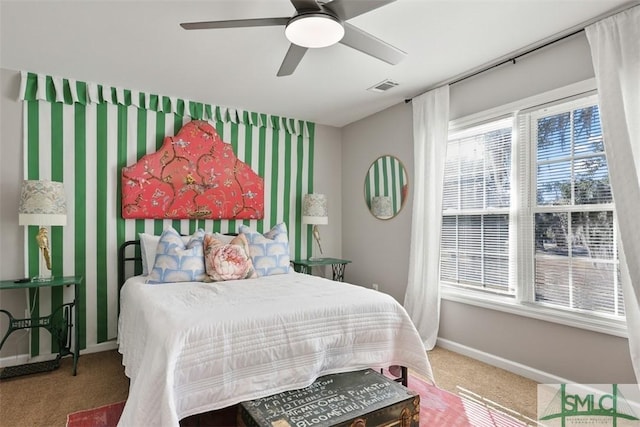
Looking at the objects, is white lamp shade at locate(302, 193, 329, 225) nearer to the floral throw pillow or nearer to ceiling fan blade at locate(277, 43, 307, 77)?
the floral throw pillow

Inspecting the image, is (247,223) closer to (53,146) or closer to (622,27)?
(53,146)

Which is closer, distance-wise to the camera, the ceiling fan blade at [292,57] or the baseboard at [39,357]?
the ceiling fan blade at [292,57]

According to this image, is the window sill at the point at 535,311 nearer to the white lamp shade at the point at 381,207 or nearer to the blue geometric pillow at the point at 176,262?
the white lamp shade at the point at 381,207

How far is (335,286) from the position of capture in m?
2.69

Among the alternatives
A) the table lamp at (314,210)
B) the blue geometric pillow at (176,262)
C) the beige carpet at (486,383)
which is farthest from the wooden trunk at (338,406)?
the table lamp at (314,210)

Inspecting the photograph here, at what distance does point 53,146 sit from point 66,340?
174 centimetres

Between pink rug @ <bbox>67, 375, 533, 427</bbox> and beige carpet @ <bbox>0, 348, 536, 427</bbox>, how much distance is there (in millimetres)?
110

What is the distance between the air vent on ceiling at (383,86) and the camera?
10.8 ft

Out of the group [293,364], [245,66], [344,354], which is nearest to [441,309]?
[344,354]

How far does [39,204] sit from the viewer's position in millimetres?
2775

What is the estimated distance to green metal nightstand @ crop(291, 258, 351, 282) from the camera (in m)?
4.12

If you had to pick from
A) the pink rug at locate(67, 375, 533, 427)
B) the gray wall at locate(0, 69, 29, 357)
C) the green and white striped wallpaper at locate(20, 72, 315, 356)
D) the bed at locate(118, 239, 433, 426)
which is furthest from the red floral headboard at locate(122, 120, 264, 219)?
the pink rug at locate(67, 375, 533, 427)
